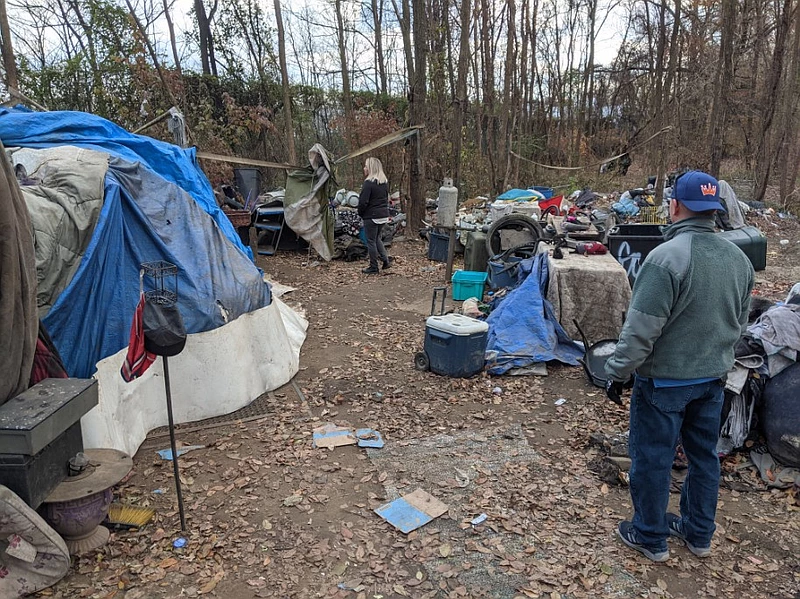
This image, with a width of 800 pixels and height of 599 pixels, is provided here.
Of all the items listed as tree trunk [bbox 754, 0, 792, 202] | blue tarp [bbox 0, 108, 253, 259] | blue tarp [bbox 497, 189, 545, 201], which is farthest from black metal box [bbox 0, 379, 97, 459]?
tree trunk [bbox 754, 0, 792, 202]

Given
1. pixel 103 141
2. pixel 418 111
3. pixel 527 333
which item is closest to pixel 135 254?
pixel 103 141

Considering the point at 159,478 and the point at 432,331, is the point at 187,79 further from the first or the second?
the point at 159,478

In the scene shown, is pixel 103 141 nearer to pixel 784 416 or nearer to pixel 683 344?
pixel 683 344

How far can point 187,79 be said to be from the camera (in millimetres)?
14961

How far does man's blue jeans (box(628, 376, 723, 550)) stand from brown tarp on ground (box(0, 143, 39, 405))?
3224 millimetres

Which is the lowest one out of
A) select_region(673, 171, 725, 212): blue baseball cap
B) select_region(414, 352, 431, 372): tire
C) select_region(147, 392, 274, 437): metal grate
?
select_region(147, 392, 274, 437): metal grate

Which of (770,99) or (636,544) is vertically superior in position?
(770,99)

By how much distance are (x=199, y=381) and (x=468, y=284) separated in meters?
4.26

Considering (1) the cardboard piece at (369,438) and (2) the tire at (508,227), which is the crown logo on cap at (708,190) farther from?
(2) the tire at (508,227)

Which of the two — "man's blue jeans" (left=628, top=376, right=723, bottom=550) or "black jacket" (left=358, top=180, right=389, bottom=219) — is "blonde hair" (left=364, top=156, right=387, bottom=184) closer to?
"black jacket" (left=358, top=180, right=389, bottom=219)

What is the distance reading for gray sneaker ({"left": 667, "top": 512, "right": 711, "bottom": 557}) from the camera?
3129 millimetres

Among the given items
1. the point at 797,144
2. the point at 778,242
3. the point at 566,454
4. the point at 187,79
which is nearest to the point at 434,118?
the point at 187,79

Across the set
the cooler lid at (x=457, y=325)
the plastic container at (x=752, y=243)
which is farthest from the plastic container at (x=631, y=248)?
the cooler lid at (x=457, y=325)

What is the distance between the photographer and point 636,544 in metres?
3.17
